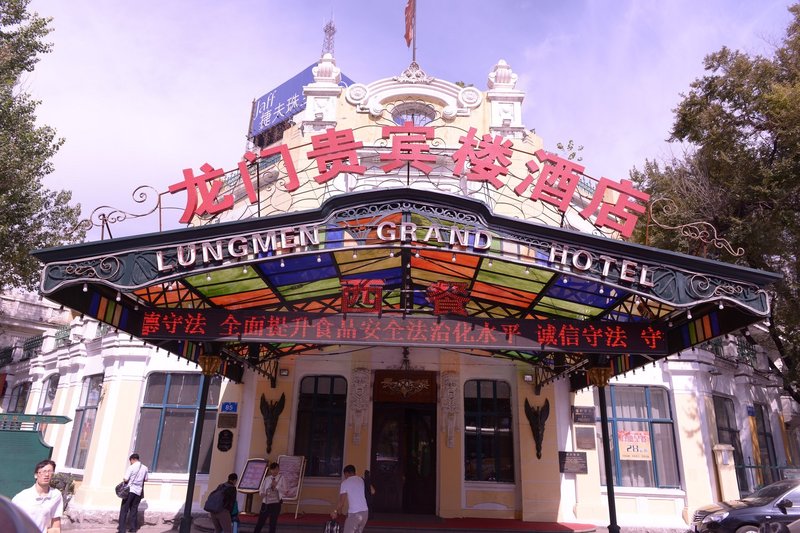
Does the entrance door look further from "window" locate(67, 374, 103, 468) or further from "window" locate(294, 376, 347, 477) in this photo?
"window" locate(67, 374, 103, 468)

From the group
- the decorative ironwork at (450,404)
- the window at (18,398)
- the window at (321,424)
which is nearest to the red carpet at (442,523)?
the window at (321,424)

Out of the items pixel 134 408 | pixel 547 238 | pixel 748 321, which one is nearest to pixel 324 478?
pixel 134 408

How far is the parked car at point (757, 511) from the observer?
30.2 ft

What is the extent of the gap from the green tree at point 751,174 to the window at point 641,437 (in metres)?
3.49

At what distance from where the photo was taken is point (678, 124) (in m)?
15.7

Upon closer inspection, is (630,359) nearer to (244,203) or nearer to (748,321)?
(748,321)

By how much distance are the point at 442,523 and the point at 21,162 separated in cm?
1342

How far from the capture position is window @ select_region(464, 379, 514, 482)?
13914mm

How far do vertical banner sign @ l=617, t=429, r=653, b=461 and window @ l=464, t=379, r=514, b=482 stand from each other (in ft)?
9.30

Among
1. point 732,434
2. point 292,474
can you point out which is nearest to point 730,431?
point 732,434

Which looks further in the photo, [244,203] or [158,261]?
[244,203]

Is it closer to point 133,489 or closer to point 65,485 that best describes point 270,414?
point 133,489

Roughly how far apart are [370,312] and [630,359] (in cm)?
497

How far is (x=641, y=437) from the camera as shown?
1409 cm
